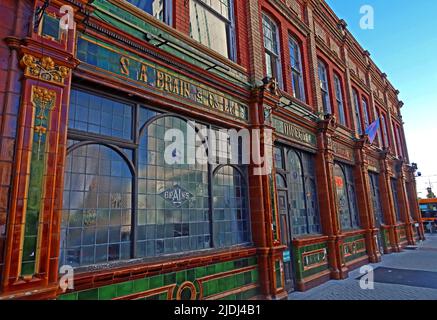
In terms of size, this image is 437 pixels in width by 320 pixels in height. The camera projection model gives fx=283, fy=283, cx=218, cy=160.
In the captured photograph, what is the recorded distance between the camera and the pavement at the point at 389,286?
282 inches

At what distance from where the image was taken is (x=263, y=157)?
284 inches

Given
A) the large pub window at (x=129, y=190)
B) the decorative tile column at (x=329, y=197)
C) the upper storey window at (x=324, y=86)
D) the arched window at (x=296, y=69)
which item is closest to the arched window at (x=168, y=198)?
the large pub window at (x=129, y=190)

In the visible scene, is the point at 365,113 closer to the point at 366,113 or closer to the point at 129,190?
the point at 366,113

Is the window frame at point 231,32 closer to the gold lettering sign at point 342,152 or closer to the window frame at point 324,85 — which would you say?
the window frame at point 324,85

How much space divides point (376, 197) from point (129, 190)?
49.8 ft

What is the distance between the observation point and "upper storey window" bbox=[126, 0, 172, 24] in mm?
5598

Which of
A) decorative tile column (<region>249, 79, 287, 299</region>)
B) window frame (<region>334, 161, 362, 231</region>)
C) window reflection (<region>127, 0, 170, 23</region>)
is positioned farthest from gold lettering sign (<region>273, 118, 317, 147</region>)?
window reflection (<region>127, 0, 170, 23</region>)

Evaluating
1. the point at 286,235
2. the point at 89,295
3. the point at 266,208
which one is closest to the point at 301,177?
the point at 286,235

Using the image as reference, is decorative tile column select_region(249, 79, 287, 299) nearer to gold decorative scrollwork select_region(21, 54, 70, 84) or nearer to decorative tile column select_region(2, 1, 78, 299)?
decorative tile column select_region(2, 1, 78, 299)

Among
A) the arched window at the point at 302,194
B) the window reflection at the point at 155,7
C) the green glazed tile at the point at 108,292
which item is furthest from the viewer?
the arched window at the point at 302,194

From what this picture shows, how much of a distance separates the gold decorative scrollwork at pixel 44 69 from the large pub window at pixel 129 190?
519 mm

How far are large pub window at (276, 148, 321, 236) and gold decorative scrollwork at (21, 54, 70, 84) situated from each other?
634 centimetres

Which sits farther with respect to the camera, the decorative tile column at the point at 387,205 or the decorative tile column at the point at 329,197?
the decorative tile column at the point at 387,205
